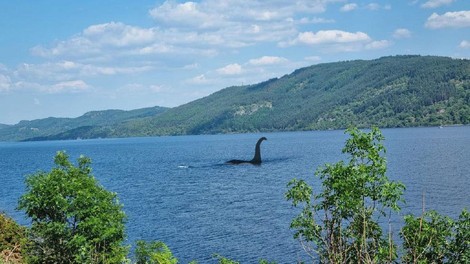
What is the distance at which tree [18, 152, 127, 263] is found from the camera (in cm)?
2183

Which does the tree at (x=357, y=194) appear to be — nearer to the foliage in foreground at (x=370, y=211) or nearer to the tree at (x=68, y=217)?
the foliage in foreground at (x=370, y=211)

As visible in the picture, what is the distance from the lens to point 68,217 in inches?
864

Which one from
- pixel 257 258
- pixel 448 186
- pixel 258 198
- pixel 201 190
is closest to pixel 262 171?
pixel 201 190

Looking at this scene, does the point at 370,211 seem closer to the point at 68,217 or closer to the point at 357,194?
the point at 357,194

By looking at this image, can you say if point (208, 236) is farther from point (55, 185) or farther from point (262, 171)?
point (262, 171)

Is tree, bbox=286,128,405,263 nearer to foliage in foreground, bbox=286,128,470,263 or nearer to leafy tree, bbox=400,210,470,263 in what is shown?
foliage in foreground, bbox=286,128,470,263

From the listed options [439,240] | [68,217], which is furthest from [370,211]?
[68,217]

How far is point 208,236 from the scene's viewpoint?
52.0 meters

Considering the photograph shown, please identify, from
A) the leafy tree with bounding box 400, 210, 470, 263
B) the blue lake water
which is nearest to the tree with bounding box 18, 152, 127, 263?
the blue lake water

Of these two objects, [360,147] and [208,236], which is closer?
[360,147]

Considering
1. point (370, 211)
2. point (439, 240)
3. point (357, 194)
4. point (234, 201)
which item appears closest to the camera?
point (357, 194)

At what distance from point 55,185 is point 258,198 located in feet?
183

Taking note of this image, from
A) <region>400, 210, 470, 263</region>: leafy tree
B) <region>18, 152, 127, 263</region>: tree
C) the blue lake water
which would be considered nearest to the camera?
<region>400, 210, 470, 263</region>: leafy tree

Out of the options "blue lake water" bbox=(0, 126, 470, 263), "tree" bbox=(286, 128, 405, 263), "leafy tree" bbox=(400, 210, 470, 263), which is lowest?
"blue lake water" bbox=(0, 126, 470, 263)
